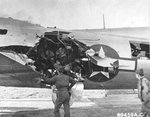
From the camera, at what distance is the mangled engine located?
9.40m

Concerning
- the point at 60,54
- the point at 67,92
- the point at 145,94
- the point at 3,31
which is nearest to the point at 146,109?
the point at 145,94

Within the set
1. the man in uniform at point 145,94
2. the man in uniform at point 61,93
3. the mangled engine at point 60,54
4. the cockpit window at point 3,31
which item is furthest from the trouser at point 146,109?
the cockpit window at point 3,31

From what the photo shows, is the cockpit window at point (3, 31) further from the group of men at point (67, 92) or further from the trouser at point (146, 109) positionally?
the trouser at point (146, 109)

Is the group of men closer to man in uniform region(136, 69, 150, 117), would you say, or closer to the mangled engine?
man in uniform region(136, 69, 150, 117)

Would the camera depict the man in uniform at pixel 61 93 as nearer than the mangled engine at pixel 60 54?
Yes

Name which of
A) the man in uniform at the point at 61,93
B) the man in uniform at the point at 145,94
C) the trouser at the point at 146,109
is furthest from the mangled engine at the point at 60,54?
the trouser at the point at 146,109

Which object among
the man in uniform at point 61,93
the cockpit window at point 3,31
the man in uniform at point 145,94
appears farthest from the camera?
the cockpit window at point 3,31

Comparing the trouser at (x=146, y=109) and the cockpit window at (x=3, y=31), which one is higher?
the cockpit window at (x=3, y=31)

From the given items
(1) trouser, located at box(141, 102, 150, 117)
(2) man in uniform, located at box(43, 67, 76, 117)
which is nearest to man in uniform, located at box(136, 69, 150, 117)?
(1) trouser, located at box(141, 102, 150, 117)

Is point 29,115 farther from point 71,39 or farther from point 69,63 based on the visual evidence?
Answer: point 71,39

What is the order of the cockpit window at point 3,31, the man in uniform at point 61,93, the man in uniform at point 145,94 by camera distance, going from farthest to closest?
the cockpit window at point 3,31 < the man in uniform at point 61,93 < the man in uniform at point 145,94

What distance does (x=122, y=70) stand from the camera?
32.4 ft

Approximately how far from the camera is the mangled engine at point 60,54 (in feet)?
30.8

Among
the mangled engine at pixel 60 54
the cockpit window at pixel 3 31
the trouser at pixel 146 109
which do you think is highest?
the cockpit window at pixel 3 31
